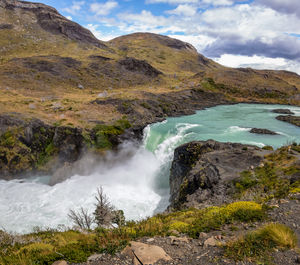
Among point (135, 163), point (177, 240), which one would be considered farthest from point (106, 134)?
point (177, 240)

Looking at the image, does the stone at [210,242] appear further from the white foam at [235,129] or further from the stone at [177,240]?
the white foam at [235,129]

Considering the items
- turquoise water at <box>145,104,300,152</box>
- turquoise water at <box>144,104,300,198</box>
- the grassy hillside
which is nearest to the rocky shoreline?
the grassy hillside

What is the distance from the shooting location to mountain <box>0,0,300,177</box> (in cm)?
2984

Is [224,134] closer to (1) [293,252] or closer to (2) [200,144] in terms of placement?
(2) [200,144]

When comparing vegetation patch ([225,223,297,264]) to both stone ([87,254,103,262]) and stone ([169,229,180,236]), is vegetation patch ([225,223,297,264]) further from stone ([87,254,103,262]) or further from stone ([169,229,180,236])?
stone ([87,254,103,262])

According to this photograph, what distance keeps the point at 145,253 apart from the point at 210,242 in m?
2.19

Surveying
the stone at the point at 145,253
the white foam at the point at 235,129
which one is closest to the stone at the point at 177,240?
the stone at the point at 145,253

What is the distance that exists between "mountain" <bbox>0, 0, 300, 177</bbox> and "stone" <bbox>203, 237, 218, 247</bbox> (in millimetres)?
24991

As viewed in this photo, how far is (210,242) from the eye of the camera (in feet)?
22.5

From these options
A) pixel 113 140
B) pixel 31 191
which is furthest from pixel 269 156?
pixel 31 191

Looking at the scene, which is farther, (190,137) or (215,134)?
(215,134)

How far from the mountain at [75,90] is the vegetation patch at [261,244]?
2583 centimetres

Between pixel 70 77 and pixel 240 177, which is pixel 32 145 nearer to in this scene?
pixel 240 177

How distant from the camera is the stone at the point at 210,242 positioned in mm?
6742
